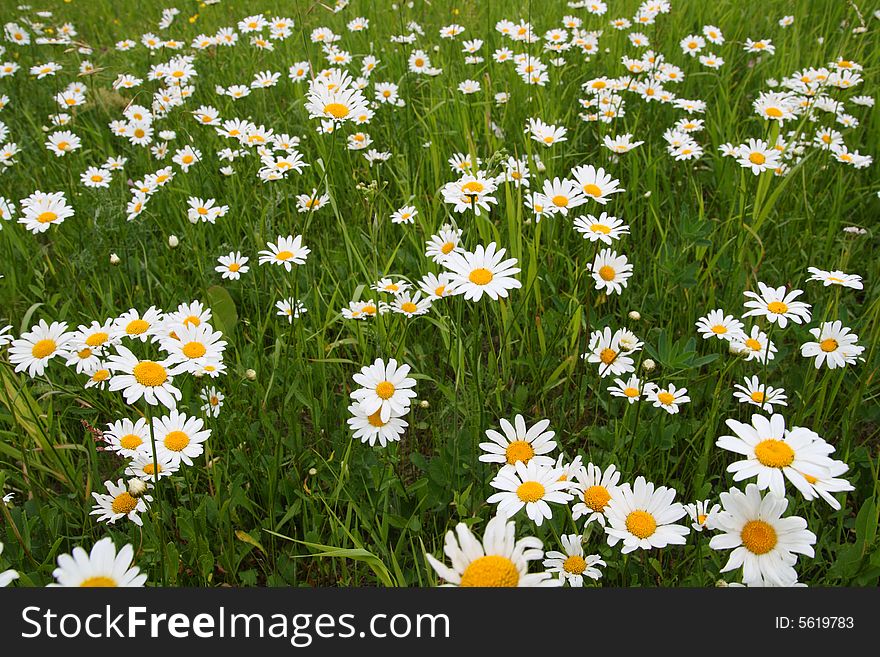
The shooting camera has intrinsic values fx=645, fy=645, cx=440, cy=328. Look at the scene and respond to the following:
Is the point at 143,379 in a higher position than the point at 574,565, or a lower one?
higher

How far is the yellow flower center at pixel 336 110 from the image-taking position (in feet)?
7.09

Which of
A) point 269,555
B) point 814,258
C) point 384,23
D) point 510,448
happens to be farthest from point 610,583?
point 384,23

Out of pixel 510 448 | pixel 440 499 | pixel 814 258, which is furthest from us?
pixel 814 258

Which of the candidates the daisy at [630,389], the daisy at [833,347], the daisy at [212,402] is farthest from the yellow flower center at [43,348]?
the daisy at [833,347]

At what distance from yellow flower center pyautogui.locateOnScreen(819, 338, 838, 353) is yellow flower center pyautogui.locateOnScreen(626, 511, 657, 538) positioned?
0.79m

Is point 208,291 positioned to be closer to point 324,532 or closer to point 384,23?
point 324,532

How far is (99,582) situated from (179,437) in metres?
0.55

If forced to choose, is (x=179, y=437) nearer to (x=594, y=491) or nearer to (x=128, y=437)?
(x=128, y=437)

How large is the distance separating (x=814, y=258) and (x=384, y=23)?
3333 mm

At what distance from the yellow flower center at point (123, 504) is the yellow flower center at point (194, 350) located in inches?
13.7

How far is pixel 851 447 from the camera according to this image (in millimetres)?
1791

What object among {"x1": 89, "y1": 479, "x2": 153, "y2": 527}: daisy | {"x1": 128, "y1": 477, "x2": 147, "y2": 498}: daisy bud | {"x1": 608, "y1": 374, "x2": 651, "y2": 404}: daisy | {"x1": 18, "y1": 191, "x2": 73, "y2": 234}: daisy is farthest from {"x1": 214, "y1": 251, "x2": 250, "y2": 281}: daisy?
{"x1": 608, "y1": 374, "x2": 651, "y2": 404}: daisy

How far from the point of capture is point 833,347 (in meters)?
1.68

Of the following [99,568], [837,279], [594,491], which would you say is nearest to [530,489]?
[594,491]
